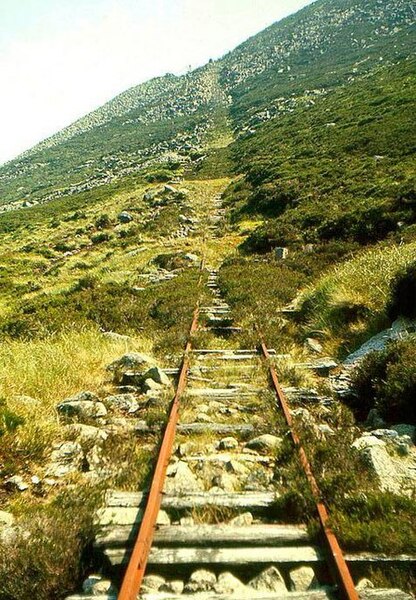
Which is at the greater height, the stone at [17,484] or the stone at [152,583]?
the stone at [17,484]

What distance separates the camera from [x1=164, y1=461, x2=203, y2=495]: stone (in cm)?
412

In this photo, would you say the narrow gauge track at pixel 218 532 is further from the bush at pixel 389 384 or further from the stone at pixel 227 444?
the bush at pixel 389 384

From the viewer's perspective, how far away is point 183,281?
623 inches

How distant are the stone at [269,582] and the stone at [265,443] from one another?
74.1 inches

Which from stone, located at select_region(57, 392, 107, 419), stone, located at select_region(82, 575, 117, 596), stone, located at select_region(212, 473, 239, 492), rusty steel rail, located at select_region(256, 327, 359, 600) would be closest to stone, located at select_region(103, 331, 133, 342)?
stone, located at select_region(57, 392, 107, 419)

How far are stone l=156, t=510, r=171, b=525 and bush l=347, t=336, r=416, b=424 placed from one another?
125 inches

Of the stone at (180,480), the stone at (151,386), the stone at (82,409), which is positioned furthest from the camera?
the stone at (151,386)

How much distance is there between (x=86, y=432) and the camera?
550 cm

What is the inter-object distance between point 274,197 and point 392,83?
1418 inches

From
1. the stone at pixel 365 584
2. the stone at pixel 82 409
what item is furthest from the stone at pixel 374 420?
the stone at pixel 82 409

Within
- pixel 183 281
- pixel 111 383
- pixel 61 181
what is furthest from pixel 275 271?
pixel 61 181

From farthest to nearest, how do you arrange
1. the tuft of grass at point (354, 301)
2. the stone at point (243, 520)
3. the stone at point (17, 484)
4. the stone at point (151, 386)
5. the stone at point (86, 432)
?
the tuft of grass at point (354, 301), the stone at point (151, 386), the stone at point (86, 432), the stone at point (17, 484), the stone at point (243, 520)

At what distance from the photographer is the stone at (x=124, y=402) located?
638 centimetres

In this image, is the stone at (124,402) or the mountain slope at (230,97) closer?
the stone at (124,402)
